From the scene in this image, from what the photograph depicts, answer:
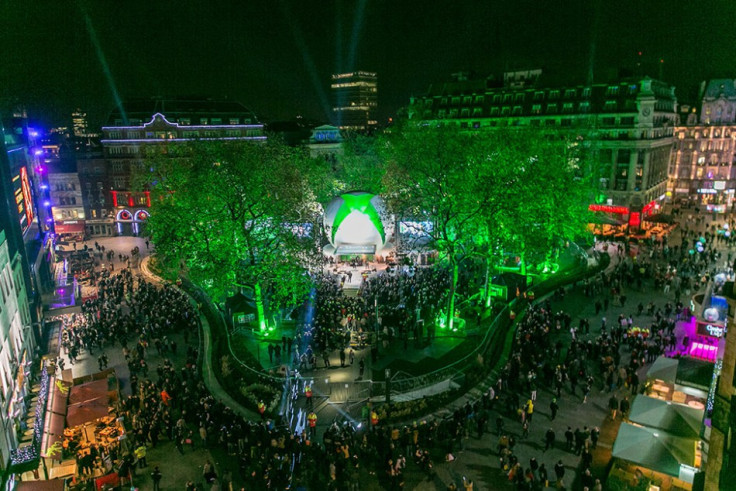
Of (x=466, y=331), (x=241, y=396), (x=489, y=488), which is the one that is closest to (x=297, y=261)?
(x=241, y=396)

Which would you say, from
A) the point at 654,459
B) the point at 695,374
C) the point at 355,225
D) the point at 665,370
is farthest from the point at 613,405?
the point at 355,225

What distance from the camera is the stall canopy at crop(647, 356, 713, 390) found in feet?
58.7

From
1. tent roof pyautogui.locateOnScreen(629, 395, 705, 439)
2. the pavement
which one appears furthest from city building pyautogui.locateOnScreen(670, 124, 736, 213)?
tent roof pyautogui.locateOnScreen(629, 395, 705, 439)

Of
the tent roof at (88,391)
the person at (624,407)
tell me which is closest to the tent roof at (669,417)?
the person at (624,407)

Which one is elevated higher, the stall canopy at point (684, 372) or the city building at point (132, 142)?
the city building at point (132, 142)

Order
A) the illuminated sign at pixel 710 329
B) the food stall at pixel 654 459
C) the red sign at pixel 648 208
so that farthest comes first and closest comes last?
the red sign at pixel 648 208 → the illuminated sign at pixel 710 329 → the food stall at pixel 654 459

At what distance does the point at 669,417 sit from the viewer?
1581 centimetres

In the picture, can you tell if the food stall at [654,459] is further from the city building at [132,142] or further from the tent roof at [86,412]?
the city building at [132,142]

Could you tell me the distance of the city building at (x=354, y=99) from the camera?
6845 inches

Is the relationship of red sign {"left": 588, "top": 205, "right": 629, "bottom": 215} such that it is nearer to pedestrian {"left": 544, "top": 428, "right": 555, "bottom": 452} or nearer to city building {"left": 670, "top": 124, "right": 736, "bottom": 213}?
city building {"left": 670, "top": 124, "right": 736, "bottom": 213}

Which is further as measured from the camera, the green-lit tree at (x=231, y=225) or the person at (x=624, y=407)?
the green-lit tree at (x=231, y=225)

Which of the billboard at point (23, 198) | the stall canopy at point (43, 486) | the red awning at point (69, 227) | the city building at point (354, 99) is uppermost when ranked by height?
the city building at point (354, 99)

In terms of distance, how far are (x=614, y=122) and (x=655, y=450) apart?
159 feet

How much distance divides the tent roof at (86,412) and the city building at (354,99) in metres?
160
